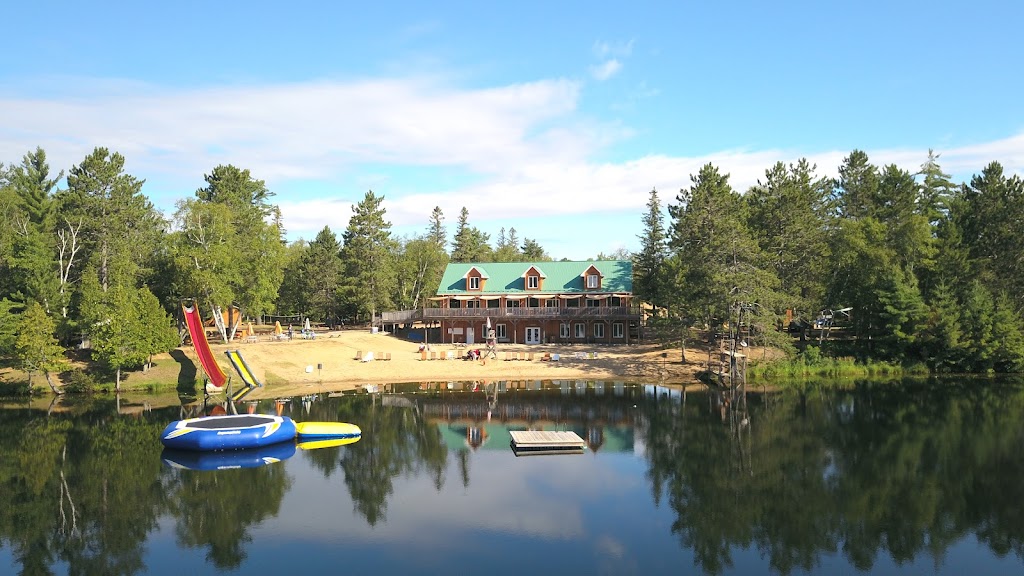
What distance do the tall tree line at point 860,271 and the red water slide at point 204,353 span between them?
105 ft

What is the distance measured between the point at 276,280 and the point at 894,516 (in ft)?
164

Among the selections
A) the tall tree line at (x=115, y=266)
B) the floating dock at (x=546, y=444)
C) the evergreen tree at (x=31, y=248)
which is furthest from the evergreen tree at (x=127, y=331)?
the floating dock at (x=546, y=444)

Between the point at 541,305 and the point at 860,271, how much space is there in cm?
2686

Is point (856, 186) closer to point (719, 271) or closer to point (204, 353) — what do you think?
point (719, 271)

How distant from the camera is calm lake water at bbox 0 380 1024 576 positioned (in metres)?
19.8

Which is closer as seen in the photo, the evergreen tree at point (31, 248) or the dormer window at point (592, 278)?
the evergreen tree at point (31, 248)

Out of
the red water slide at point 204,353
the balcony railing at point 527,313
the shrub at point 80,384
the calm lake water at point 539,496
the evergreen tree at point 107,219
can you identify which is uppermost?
the evergreen tree at point 107,219

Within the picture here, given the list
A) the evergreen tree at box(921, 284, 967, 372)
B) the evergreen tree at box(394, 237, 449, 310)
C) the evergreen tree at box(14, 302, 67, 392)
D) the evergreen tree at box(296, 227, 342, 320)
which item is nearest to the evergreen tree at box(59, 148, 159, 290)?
the evergreen tree at box(14, 302, 67, 392)

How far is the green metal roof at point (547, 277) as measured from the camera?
218 feet

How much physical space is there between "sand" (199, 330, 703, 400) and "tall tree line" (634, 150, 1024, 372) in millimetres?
4613

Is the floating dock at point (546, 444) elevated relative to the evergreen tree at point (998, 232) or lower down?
lower down

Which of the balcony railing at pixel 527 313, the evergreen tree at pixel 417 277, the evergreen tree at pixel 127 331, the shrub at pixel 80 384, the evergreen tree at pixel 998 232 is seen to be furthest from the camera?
the evergreen tree at pixel 417 277

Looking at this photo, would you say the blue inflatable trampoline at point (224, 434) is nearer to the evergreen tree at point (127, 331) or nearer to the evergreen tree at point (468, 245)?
the evergreen tree at point (127, 331)

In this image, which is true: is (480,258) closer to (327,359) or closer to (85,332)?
(327,359)
